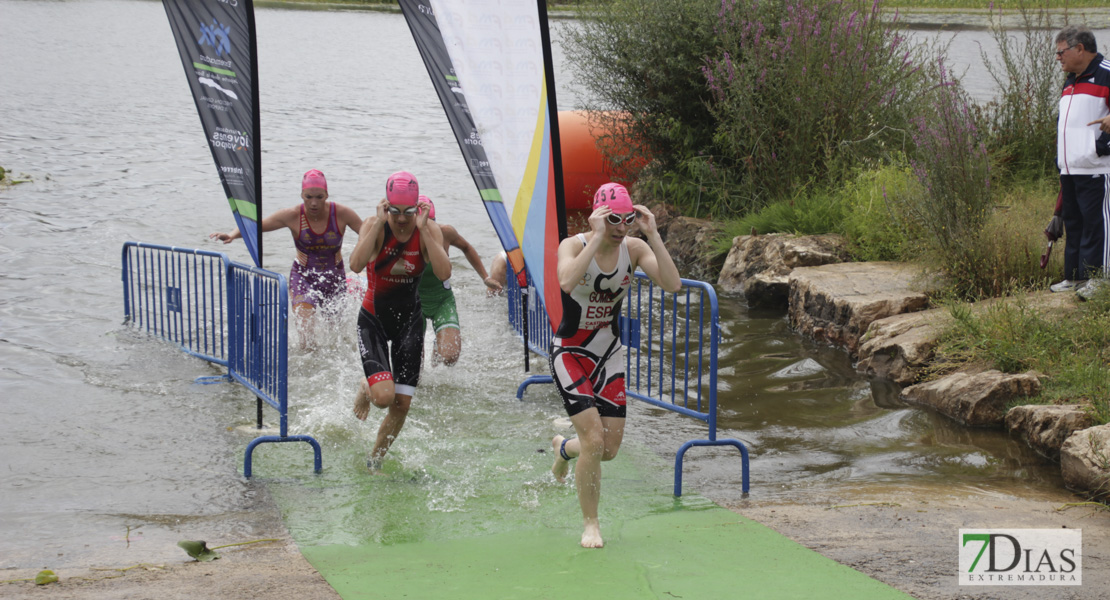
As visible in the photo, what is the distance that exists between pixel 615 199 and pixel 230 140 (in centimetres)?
297

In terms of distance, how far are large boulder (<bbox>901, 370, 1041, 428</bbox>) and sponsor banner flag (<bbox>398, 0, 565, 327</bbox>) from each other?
11.4 feet

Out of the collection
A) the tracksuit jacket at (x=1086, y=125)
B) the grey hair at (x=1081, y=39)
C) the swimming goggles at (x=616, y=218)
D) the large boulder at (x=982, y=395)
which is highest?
the grey hair at (x=1081, y=39)

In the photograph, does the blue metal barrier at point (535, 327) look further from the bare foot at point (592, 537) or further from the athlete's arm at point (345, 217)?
the bare foot at point (592, 537)

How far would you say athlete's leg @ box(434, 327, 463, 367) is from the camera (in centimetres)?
798

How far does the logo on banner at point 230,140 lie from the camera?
6.62 m

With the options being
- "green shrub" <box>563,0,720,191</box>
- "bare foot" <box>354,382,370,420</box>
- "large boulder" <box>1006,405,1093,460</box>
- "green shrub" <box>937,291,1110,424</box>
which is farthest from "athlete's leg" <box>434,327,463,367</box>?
"green shrub" <box>563,0,720,191</box>

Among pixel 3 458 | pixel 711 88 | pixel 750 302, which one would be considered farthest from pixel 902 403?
pixel 3 458

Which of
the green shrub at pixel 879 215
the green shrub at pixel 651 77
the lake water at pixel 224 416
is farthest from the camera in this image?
the green shrub at pixel 651 77

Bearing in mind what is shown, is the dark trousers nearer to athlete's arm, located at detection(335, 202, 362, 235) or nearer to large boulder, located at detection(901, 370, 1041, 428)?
large boulder, located at detection(901, 370, 1041, 428)

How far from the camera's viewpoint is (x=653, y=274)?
5.46 meters

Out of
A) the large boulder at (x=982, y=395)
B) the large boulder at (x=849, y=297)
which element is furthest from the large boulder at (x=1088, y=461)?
the large boulder at (x=849, y=297)

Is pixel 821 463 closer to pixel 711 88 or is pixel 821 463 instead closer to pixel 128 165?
pixel 711 88

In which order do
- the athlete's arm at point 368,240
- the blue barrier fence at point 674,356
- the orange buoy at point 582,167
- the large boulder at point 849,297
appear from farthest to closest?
the orange buoy at point 582,167 → the large boulder at point 849,297 → the athlete's arm at point 368,240 → the blue barrier fence at point 674,356

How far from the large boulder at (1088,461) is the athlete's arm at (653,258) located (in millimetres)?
2734
